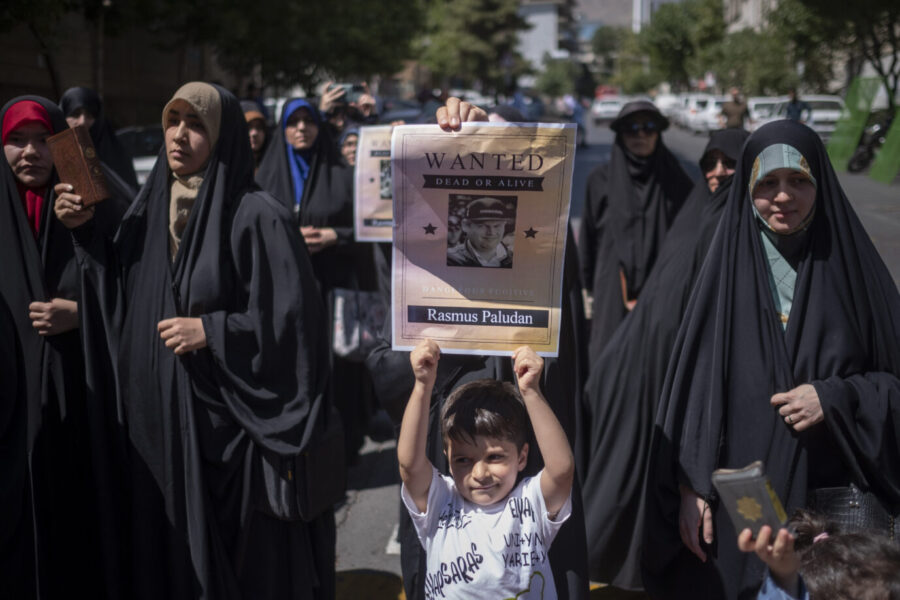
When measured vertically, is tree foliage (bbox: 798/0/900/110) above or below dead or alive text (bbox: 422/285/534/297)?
above

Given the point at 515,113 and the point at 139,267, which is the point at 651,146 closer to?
the point at 515,113

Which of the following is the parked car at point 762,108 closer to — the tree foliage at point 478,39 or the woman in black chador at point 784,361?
the woman in black chador at point 784,361

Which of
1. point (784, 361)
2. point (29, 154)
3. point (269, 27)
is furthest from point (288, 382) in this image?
point (269, 27)

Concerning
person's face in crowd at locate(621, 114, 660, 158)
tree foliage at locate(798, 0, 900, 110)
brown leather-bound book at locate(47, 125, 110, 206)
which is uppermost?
tree foliage at locate(798, 0, 900, 110)

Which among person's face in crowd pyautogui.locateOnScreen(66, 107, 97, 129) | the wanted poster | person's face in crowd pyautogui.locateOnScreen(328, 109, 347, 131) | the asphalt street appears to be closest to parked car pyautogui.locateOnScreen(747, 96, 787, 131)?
person's face in crowd pyautogui.locateOnScreen(328, 109, 347, 131)

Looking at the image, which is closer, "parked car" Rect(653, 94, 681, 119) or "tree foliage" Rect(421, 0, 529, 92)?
"parked car" Rect(653, 94, 681, 119)

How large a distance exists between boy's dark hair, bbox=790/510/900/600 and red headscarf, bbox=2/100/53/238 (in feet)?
8.70

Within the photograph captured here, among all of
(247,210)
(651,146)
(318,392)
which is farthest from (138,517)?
(651,146)

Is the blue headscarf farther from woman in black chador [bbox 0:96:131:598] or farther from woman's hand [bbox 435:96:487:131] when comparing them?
woman's hand [bbox 435:96:487:131]

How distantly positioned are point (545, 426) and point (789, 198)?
3.08ft

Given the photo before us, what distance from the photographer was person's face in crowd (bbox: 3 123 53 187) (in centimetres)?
329

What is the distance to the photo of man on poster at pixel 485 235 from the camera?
7.75ft

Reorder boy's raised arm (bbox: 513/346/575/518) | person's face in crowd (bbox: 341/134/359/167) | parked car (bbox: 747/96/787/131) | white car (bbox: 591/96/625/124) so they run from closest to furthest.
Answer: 1. boy's raised arm (bbox: 513/346/575/518)
2. person's face in crowd (bbox: 341/134/359/167)
3. parked car (bbox: 747/96/787/131)
4. white car (bbox: 591/96/625/124)

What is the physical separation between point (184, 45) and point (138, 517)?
1758 cm
